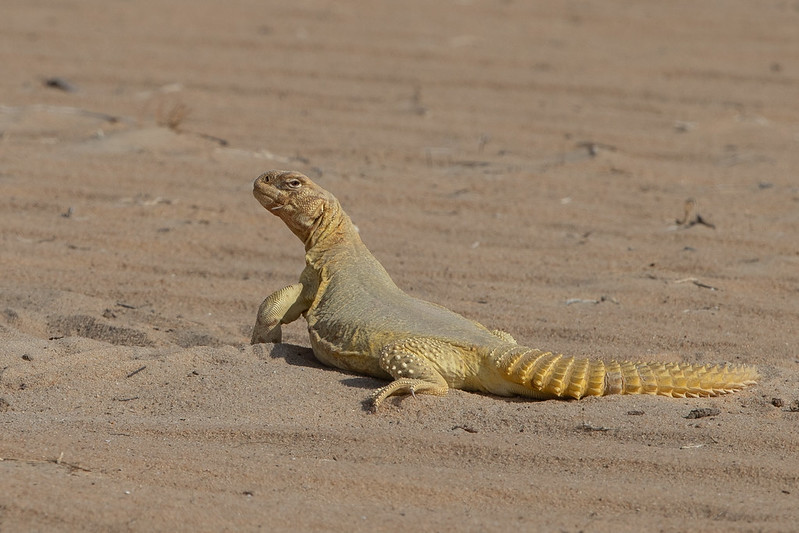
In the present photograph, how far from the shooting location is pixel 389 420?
4.33m

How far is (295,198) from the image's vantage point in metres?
5.57

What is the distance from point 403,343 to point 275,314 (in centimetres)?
80

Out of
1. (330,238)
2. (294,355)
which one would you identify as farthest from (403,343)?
(330,238)

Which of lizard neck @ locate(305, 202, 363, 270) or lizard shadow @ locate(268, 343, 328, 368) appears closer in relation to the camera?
lizard shadow @ locate(268, 343, 328, 368)

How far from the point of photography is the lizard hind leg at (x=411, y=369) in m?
4.48

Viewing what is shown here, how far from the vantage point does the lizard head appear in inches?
219

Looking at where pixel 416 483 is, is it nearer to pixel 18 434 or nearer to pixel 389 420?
pixel 389 420

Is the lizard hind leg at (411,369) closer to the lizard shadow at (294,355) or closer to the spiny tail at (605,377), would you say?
the spiny tail at (605,377)

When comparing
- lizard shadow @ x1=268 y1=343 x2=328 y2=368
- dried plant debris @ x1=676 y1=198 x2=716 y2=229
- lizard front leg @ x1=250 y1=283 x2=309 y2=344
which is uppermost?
dried plant debris @ x1=676 y1=198 x2=716 y2=229

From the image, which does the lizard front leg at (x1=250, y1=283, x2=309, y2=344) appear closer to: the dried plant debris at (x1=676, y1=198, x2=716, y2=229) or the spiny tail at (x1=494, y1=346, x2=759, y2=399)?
the spiny tail at (x1=494, y1=346, x2=759, y2=399)

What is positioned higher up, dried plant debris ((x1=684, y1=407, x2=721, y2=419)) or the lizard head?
the lizard head

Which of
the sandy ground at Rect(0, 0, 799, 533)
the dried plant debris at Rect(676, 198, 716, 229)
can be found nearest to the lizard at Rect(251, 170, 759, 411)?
the sandy ground at Rect(0, 0, 799, 533)

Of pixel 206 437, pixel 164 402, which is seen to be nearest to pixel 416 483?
pixel 206 437

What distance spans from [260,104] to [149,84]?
41.0 inches
